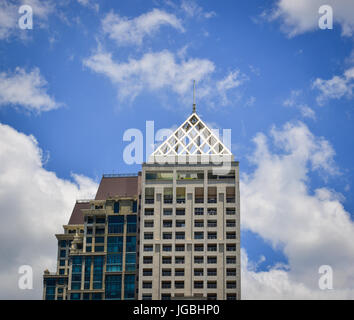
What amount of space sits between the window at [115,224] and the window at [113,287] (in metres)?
10.8

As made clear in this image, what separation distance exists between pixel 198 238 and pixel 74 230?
67.4m

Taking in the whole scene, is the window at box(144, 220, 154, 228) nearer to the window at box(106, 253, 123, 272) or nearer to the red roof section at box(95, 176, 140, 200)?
the window at box(106, 253, 123, 272)

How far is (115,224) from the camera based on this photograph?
15700 centimetres

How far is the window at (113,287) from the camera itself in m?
151

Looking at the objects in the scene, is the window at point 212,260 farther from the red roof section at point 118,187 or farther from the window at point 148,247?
the red roof section at point 118,187

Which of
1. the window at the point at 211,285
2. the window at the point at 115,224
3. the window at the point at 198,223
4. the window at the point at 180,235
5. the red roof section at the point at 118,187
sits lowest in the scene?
the window at the point at 211,285

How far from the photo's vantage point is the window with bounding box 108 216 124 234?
15662 cm

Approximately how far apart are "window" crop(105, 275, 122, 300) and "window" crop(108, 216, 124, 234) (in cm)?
1079

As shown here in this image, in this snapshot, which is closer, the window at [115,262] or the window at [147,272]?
the window at [147,272]

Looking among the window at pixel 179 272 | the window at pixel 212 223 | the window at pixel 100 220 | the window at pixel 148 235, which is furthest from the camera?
the window at pixel 100 220

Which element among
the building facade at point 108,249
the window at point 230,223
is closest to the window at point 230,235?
the window at point 230,223
